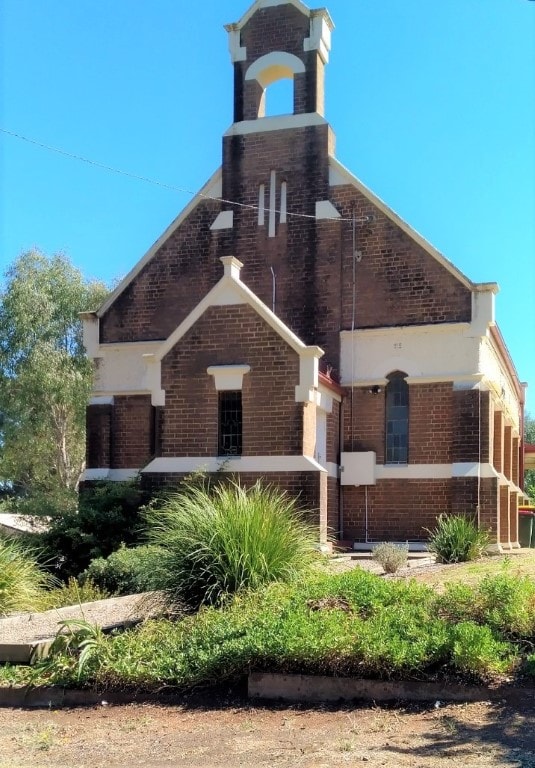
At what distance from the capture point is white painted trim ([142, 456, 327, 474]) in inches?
653

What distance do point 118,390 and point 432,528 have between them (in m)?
8.26

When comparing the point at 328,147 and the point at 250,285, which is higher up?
the point at 328,147

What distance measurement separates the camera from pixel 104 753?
6.79 m

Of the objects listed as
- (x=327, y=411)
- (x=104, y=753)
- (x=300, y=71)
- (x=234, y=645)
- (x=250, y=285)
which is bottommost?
Answer: (x=104, y=753)

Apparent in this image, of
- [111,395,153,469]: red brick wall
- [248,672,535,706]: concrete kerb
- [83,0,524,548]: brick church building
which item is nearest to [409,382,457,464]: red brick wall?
[83,0,524,548]: brick church building

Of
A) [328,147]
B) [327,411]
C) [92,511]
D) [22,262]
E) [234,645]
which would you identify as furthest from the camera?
[22,262]

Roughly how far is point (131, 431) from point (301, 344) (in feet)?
20.0

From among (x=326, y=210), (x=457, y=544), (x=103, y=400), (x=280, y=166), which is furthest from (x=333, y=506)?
(x=280, y=166)

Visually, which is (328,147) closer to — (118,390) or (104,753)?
(118,390)

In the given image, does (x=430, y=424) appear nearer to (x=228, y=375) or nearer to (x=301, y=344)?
(x=301, y=344)

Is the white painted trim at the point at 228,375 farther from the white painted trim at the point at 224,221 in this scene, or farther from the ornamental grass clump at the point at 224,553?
the ornamental grass clump at the point at 224,553

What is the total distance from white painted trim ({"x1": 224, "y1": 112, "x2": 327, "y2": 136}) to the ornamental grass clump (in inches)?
499

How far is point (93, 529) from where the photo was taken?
16.4m

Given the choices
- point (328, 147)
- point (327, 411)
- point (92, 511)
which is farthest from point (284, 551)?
point (328, 147)
